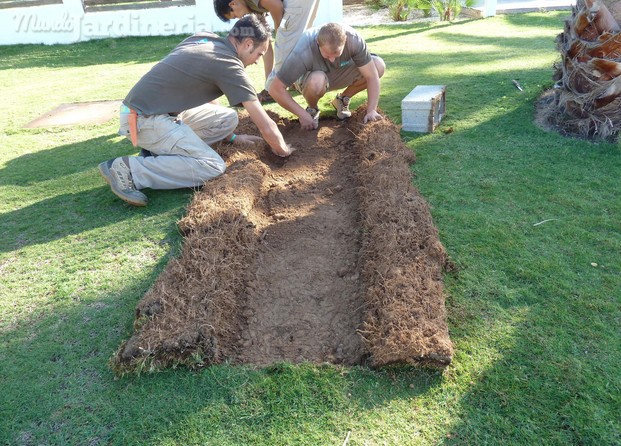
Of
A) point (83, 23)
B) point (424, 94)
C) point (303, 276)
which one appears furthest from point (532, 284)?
point (83, 23)

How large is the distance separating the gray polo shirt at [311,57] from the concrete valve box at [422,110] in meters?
0.58

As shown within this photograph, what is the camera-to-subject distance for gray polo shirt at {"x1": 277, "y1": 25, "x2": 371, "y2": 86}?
4.26 metres

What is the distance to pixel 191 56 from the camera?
354cm

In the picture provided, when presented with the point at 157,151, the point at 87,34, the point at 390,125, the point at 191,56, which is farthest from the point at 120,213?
the point at 87,34

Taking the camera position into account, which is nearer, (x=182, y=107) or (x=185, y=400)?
(x=185, y=400)

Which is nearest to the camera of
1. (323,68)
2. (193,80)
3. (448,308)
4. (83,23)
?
(448,308)

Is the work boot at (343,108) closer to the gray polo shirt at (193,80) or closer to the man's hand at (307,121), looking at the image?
the man's hand at (307,121)

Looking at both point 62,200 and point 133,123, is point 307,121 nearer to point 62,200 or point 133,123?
point 133,123

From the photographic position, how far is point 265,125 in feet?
12.0

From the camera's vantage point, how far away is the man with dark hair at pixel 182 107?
351 centimetres

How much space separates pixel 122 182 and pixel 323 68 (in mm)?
2182

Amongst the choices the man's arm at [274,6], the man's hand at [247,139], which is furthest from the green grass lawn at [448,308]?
the man's arm at [274,6]

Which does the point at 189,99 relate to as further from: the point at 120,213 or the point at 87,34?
the point at 87,34

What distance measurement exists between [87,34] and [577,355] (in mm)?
12104
